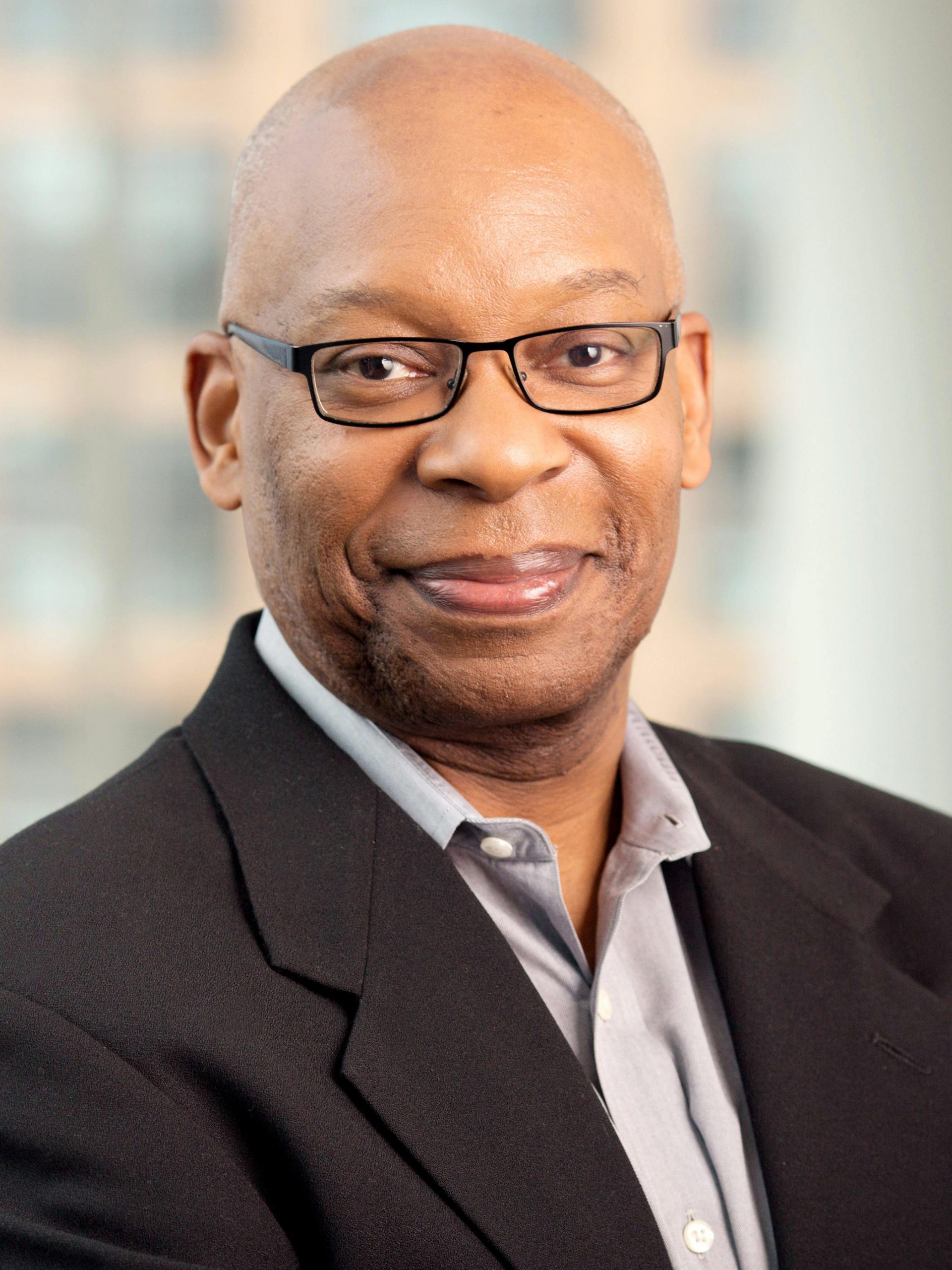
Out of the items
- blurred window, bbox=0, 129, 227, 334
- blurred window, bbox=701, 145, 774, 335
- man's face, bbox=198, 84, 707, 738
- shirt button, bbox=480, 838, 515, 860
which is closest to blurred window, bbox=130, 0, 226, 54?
blurred window, bbox=0, 129, 227, 334

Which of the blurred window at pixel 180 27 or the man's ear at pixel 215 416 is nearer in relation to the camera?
the man's ear at pixel 215 416

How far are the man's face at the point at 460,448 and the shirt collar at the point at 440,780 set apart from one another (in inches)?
1.6

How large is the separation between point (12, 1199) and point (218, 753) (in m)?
0.48

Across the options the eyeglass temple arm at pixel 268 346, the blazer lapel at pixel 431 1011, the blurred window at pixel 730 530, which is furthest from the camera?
the blurred window at pixel 730 530

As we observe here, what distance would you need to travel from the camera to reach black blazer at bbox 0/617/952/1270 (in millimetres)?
1141

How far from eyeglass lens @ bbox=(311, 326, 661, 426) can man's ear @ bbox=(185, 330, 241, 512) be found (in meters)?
0.21

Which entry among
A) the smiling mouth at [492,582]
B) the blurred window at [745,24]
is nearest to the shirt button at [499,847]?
the smiling mouth at [492,582]

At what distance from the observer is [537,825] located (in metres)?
1.53

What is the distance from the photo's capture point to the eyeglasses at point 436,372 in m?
1.35

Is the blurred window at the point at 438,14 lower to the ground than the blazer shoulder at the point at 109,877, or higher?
higher

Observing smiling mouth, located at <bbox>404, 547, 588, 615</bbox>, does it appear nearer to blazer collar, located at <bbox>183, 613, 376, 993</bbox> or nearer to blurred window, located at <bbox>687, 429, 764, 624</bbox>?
blazer collar, located at <bbox>183, 613, 376, 993</bbox>

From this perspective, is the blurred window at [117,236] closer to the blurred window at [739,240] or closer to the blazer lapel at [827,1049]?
the blurred window at [739,240]

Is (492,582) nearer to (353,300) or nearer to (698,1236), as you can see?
(353,300)

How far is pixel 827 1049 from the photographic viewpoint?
4.86 feet
